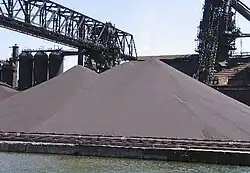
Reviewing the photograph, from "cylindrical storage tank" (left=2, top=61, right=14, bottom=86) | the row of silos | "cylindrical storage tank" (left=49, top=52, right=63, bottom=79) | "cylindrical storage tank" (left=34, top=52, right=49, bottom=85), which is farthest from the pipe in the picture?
"cylindrical storage tank" (left=2, top=61, right=14, bottom=86)

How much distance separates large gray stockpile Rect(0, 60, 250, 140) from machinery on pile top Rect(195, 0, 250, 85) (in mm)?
24216

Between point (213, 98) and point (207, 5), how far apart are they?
100 feet

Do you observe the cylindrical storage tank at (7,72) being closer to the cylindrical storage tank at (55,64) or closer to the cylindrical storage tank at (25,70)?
the cylindrical storage tank at (25,70)

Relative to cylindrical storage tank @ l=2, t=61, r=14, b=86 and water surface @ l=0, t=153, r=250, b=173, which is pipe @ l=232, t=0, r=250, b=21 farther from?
water surface @ l=0, t=153, r=250, b=173

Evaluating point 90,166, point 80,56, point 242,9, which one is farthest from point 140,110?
point 242,9

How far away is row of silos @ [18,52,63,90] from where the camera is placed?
197 ft

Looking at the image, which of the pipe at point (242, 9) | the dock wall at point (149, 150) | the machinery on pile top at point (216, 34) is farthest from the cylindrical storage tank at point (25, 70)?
the dock wall at point (149, 150)

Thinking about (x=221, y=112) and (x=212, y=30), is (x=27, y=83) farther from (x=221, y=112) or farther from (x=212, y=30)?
(x=221, y=112)

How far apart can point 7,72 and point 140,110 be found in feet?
133

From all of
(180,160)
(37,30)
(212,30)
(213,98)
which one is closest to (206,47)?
(212,30)

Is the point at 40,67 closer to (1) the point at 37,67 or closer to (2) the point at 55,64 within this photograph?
(1) the point at 37,67

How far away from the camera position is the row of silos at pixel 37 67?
2365 inches

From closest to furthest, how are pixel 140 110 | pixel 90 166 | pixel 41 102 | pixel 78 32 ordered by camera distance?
pixel 90 166 < pixel 140 110 < pixel 41 102 < pixel 78 32

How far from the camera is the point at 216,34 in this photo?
185ft
